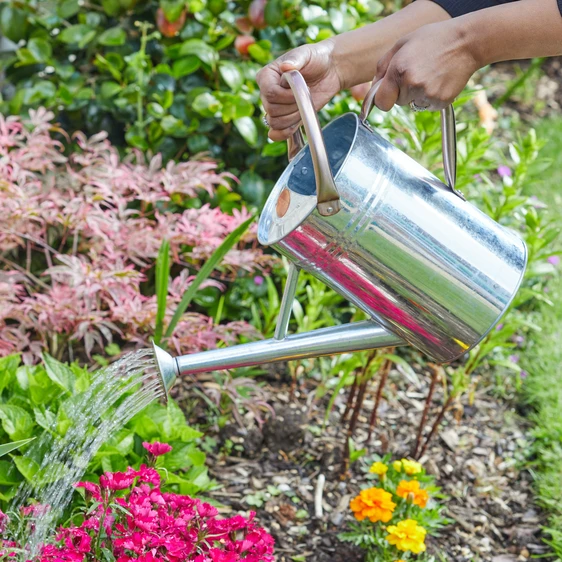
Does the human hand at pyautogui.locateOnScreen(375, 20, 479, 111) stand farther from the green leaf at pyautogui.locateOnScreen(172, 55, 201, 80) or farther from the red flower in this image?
the green leaf at pyautogui.locateOnScreen(172, 55, 201, 80)

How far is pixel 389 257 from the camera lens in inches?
46.1

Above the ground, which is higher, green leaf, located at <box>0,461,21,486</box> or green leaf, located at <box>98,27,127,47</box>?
green leaf, located at <box>98,27,127,47</box>

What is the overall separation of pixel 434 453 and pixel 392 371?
0.41 m

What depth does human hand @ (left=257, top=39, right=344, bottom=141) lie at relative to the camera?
127 cm

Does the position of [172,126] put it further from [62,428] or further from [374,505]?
[374,505]

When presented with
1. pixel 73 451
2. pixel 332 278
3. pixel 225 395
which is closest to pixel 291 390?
pixel 225 395

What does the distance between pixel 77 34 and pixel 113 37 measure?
0.14 meters

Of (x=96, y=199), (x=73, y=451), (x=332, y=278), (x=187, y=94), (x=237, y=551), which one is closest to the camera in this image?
(x=332, y=278)

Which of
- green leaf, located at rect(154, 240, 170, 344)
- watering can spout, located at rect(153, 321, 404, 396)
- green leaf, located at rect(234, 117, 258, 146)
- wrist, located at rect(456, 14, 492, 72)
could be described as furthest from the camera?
green leaf, located at rect(234, 117, 258, 146)

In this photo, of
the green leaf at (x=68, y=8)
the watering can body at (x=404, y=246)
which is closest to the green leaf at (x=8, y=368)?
the watering can body at (x=404, y=246)

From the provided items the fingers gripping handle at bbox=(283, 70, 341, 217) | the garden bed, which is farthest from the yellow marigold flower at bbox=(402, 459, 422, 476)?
the fingers gripping handle at bbox=(283, 70, 341, 217)

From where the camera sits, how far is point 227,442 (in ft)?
7.14

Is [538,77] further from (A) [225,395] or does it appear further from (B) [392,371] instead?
(A) [225,395]

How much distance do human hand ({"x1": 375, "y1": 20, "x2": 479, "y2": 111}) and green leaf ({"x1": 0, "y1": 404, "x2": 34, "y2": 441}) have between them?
40.7 inches
